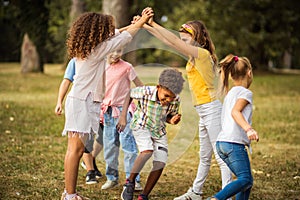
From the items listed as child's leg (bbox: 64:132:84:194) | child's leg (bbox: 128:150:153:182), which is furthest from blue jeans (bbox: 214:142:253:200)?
child's leg (bbox: 64:132:84:194)

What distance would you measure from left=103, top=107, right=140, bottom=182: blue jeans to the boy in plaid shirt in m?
0.52

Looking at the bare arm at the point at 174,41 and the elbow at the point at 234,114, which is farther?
the bare arm at the point at 174,41

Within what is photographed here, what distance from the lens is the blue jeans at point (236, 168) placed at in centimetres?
440

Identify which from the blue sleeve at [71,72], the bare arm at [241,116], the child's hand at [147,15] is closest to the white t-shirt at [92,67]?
the child's hand at [147,15]

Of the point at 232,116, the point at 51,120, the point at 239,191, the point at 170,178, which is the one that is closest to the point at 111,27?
the point at 232,116

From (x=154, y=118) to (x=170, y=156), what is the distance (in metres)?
0.51

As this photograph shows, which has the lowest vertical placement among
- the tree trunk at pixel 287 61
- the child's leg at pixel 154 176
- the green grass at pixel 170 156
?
the tree trunk at pixel 287 61

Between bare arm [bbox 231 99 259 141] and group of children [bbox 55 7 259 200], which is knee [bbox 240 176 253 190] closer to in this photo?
group of children [bbox 55 7 259 200]

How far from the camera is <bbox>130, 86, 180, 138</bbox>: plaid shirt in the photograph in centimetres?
504

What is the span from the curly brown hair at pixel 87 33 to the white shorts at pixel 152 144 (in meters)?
0.81

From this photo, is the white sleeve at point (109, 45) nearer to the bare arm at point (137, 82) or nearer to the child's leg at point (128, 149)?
the bare arm at point (137, 82)

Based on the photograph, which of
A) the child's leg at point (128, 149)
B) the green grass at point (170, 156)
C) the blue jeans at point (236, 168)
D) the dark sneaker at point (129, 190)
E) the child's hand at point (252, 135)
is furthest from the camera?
the child's leg at point (128, 149)

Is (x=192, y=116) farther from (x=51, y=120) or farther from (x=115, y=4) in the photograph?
(x=115, y=4)

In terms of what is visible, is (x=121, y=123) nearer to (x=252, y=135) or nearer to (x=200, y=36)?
(x=200, y=36)
